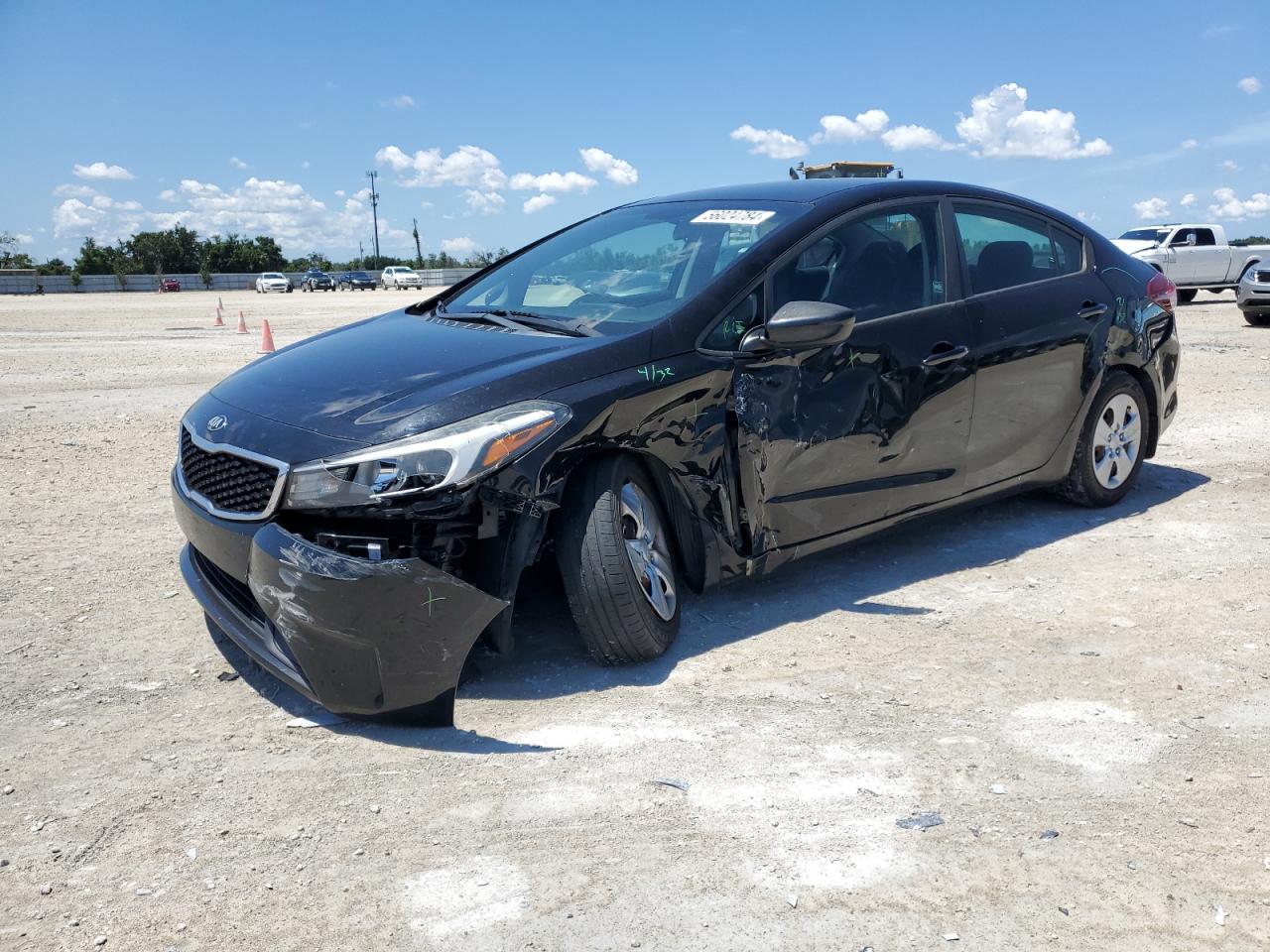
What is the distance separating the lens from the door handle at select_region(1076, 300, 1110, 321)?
5.35 m

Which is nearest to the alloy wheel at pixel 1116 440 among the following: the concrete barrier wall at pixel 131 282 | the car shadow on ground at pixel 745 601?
the car shadow on ground at pixel 745 601

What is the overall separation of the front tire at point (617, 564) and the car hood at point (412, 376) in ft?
1.18

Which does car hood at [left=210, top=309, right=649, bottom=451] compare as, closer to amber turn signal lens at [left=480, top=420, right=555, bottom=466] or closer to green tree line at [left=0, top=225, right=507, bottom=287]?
amber turn signal lens at [left=480, top=420, right=555, bottom=466]

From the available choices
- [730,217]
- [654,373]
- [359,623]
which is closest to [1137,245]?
[730,217]

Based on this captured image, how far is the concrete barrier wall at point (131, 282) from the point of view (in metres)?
63.4

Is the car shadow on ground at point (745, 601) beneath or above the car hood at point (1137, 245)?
beneath

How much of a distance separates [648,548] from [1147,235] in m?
23.4

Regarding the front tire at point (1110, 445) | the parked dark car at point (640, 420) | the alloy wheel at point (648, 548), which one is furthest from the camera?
the front tire at point (1110, 445)

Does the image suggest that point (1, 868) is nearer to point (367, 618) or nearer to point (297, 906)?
point (297, 906)

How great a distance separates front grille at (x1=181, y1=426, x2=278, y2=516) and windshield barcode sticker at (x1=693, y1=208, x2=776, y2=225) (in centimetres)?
211

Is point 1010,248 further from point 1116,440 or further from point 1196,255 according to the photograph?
point 1196,255

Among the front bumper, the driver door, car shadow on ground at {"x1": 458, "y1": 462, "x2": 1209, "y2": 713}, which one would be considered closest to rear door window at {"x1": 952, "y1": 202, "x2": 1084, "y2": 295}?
the driver door

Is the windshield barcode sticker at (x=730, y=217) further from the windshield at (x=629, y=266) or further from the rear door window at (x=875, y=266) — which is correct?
the rear door window at (x=875, y=266)

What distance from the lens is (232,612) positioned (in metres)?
3.49
